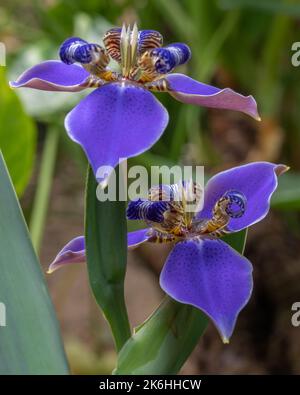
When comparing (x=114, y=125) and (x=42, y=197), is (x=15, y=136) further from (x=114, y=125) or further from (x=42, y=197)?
(x=114, y=125)

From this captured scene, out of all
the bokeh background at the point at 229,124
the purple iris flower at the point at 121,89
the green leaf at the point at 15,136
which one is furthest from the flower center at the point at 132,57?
the bokeh background at the point at 229,124

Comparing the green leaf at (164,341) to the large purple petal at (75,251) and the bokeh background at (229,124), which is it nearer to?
the large purple petal at (75,251)

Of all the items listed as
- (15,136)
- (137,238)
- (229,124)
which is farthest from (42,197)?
(137,238)

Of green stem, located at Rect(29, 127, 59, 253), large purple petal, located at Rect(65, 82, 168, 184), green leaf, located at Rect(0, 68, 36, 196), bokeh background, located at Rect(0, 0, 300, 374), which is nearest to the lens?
large purple petal, located at Rect(65, 82, 168, 184)

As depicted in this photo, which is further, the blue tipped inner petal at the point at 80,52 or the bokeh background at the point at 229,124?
the bokeh background at the point at 229,124

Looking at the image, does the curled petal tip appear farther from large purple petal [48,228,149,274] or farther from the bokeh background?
the bokeh background

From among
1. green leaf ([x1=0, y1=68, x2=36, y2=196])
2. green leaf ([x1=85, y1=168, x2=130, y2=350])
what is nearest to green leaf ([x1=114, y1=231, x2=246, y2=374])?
green leaf ([x1=85, y1=168, x2=130, y2=350])

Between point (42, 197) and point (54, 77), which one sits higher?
point (54, 77)
